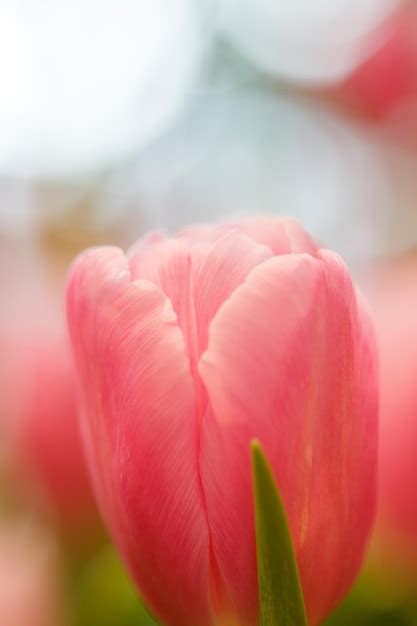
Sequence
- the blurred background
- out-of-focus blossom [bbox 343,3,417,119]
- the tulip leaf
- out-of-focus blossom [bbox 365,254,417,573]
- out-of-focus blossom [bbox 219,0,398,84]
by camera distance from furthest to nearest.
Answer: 1. out-of-focus blossom [bbox 219,0,398,84]
2. out-of-focus blossom [bbox 343,3,417,119]
3. the blurred background
4. out-of-focus blossom [bbox 365,254,417,573]
5. the tulip leaf

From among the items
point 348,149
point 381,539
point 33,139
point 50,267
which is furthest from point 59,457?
point 33,139

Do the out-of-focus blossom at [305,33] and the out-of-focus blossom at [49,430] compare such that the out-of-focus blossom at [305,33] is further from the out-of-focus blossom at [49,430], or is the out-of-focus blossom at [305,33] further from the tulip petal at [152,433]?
the tulip petal at [152,433]

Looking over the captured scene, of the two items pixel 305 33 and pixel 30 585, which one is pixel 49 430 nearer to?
pixel 30 585

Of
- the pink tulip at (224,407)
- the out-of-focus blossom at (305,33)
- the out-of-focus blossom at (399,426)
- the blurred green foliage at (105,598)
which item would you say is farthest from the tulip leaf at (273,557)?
the out-of-focus blossom at (305,33)

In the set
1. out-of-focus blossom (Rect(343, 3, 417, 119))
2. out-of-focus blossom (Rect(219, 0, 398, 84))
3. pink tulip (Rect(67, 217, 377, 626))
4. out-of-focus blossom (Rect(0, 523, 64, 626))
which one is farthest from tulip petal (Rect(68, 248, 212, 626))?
out-of-focus blossom (Rect(219, 0, 398, 84))

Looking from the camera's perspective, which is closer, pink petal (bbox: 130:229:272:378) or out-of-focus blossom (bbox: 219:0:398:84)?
pink petal (bbox: 130:229:272:378)

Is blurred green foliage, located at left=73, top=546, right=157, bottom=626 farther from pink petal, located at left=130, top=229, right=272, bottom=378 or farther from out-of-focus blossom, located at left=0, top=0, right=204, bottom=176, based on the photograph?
out-of-focus blossom, located at left=0, top=0, right=204, bottom=176

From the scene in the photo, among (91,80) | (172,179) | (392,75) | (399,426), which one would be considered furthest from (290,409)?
(91,80)
